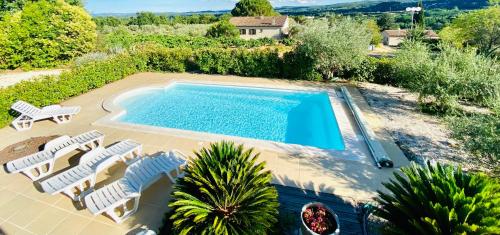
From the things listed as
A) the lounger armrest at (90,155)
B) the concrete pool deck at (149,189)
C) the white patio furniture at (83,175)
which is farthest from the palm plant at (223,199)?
the lounger armrest at (90,155)

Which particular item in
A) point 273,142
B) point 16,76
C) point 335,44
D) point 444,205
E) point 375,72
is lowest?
point 273,142

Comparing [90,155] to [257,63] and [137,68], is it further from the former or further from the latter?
[137,68]

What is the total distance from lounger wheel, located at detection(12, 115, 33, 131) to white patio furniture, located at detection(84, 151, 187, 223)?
674 cm

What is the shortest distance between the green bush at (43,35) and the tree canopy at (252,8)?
64163mm

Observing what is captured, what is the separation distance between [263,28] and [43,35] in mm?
42474

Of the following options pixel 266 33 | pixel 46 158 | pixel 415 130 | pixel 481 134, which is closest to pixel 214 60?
pixel 46 158

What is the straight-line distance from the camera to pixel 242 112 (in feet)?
44.5

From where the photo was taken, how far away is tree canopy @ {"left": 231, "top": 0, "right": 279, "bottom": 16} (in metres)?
79.5

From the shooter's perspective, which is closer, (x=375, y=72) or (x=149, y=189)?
(x=149, y=189)

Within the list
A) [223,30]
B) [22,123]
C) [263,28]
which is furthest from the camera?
[263,28]

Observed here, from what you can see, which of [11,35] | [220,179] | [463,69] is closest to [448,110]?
[463,69]

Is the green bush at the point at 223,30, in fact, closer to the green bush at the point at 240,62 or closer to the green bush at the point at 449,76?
the green bush at the point at 240,62

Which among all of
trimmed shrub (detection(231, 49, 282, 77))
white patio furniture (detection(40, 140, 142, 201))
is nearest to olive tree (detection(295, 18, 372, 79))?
trimmed shrub (detection(231, 49, 282, 77))

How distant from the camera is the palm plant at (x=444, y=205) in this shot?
3.46 meters
